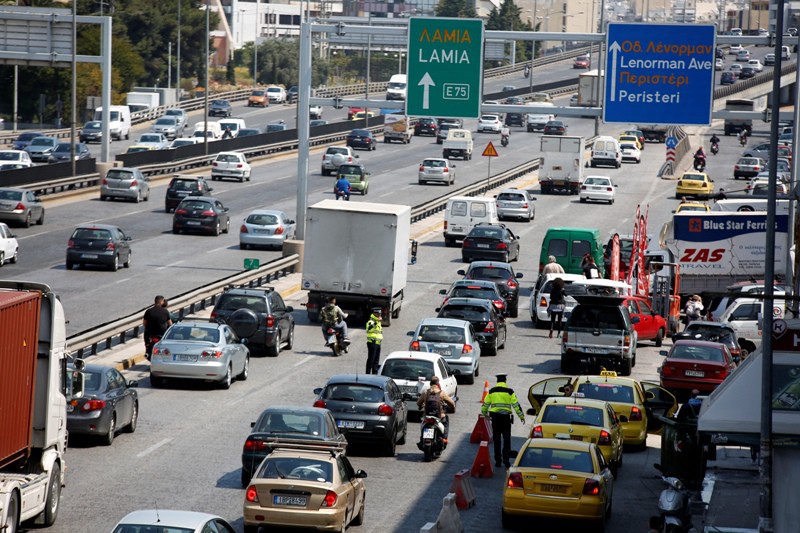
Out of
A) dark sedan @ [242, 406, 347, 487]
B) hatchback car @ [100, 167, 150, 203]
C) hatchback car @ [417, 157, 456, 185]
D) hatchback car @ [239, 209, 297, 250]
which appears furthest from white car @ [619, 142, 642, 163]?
dark sedan @ [242, 406, 347, 487]

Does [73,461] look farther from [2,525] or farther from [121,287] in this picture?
[121,287]

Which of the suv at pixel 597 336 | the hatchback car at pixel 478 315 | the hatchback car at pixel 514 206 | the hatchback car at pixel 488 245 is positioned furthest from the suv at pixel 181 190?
the suv at pixel 597 336

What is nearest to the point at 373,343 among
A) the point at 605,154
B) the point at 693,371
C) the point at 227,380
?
the point at 227,380

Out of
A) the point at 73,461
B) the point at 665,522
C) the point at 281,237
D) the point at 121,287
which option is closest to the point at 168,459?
the point at 73,461

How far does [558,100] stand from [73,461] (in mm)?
114660

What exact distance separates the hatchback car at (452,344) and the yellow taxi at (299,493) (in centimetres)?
1298

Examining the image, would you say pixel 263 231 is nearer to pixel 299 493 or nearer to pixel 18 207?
pixel 18 207

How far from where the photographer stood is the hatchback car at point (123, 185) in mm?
63188

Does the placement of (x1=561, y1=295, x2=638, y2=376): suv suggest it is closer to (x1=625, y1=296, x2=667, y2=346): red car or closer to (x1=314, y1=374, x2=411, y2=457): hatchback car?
(x1=625, y1=296, x2=667, y2=346): red car

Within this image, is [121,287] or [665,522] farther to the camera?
[121,287]

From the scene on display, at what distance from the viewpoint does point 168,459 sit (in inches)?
899

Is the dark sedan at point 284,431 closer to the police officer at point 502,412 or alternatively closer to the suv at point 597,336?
the police officer at point 502,412

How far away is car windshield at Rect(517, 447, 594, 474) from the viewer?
1950cm

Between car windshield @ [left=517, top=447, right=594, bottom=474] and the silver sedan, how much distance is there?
1081cm
